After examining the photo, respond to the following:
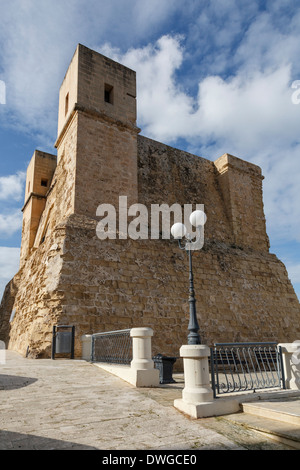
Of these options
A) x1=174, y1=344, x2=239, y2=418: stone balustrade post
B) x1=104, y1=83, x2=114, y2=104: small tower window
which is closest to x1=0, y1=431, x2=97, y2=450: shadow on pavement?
x1=174, y1=344, x2=239, y2=418: stone balustrade post

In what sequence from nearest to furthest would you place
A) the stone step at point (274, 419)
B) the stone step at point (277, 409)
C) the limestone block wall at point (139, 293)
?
the stone step at point (274, 419), the stone step at point (277, 409), the limestone block wall at point (139, 293)

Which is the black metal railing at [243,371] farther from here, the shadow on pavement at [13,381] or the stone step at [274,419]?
the shadow on pavement at [13,381]

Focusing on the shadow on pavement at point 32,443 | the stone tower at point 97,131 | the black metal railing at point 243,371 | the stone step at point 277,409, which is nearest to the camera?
the shadow on pavement at point 32,443

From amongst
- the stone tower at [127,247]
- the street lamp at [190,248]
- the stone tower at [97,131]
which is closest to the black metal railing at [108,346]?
the stone tower at [127,247]

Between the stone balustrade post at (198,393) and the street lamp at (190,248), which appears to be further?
the street lamp at (190,248)

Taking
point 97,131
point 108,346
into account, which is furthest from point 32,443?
point 97,131

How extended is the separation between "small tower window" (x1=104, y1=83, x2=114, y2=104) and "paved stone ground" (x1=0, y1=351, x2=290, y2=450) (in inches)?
454

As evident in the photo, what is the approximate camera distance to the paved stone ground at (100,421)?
377cm

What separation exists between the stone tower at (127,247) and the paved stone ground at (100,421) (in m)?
4.01

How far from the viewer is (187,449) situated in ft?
12.0

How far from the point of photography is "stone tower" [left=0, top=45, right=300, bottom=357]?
35.4 feet

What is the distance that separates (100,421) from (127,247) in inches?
311

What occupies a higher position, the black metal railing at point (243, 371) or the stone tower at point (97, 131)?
the stone tower at point (97, 131)
